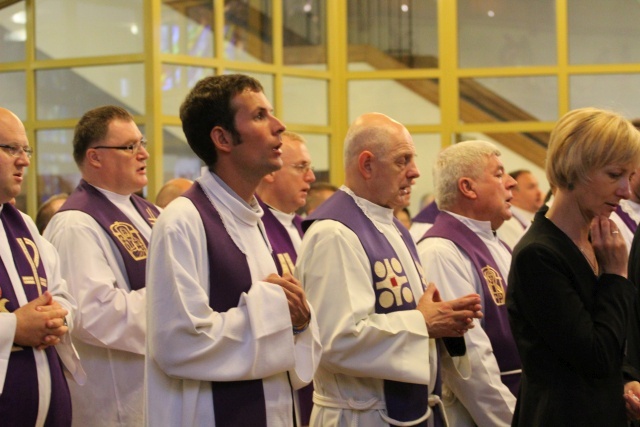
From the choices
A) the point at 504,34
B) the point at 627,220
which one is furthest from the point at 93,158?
the point at 504,34

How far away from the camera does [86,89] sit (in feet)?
32.3

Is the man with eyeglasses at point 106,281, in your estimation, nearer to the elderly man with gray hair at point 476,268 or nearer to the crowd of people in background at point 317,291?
the crowd of people in background at point 317,291

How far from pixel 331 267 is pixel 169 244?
811mm

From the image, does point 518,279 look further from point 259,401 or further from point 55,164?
point 55,164

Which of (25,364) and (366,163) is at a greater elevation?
(366,163)

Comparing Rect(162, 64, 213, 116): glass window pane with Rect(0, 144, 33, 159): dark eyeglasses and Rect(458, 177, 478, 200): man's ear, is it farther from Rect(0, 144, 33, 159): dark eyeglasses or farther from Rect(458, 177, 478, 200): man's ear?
Rect(0, 144, 33, 159): dark eyeglasses

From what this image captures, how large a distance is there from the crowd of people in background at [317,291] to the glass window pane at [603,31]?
6740 mm

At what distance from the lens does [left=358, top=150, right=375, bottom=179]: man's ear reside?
420 cm

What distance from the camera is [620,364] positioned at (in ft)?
10.3

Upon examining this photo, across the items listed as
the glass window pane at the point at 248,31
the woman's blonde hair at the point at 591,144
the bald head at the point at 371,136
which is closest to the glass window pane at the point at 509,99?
the glass window pane at the point at 248,31

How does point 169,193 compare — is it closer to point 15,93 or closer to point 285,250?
point 285,250

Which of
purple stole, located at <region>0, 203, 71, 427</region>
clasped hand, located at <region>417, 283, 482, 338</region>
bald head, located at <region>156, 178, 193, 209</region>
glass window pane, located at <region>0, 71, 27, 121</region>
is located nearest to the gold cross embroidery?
purple stole, located at <region>0, 203, 71, 427</region>

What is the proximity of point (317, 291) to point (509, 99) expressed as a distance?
7.76 meters

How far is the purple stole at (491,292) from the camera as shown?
453 cm
